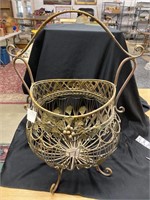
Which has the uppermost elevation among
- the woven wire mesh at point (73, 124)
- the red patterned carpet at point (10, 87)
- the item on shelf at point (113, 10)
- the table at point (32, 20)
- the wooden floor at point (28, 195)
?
the item on shelf at point (113, 10)

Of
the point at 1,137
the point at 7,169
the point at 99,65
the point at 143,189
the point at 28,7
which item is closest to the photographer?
the point at 143,189

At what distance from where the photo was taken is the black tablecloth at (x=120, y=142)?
84cm

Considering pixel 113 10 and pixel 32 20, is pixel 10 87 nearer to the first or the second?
pixel 32 20

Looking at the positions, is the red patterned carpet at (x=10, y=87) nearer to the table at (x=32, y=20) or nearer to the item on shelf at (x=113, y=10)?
the table at (x=32, y=20)

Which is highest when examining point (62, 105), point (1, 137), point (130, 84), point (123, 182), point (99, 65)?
point (99, 65)

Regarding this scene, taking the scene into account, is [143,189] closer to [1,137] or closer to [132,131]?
[132,131]

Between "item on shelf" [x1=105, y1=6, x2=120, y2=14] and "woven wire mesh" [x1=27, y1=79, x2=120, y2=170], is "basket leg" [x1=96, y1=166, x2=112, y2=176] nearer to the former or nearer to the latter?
"woven wire mesh" [x1=27, y1=79, x2=120, y2=170]

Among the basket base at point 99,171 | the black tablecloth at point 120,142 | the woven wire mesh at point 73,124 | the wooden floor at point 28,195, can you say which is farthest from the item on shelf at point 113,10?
the wooden floor at point 28,195

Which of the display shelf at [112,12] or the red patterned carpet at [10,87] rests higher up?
the display shelf at [112,12]

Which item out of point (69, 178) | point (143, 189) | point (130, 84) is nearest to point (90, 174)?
point (69, 178)

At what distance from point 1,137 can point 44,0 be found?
5195 mm

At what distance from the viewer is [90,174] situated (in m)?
0.90

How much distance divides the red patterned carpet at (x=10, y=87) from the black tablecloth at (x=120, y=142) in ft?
2.55

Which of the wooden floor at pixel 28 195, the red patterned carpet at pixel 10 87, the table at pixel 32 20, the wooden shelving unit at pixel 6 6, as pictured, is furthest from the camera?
the wooden shelving unit at pixel 6 6
